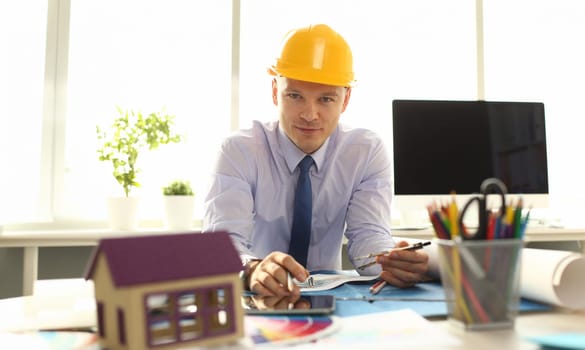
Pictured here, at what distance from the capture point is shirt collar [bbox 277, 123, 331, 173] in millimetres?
1657

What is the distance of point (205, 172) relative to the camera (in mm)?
2707

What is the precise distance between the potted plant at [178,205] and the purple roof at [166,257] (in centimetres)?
171

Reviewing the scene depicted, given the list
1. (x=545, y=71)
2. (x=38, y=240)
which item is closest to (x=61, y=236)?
(x=38, y=240)

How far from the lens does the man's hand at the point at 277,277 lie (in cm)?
95

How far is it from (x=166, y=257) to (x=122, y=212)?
71.7 inches

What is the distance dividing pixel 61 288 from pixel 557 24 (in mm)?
3105

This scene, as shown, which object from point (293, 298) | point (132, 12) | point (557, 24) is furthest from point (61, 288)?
point (557, 24)

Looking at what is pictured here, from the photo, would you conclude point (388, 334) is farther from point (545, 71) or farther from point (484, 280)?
point (545, 71)

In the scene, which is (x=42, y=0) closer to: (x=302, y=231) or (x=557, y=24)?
(x=302, y=231)

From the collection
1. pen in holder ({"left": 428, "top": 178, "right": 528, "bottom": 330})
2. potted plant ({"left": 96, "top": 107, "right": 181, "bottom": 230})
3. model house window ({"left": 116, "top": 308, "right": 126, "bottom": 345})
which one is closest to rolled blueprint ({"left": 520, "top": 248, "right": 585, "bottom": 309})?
pen in holder ({"left": 428, "top": 178, "right": 528, "bottom": 330})

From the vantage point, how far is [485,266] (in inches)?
26.0

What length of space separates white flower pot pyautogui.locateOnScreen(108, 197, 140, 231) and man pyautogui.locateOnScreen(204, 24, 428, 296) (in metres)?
0.86

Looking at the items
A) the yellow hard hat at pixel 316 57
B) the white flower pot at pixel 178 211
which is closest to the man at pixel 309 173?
the yellow hard hat at pixel 316 57

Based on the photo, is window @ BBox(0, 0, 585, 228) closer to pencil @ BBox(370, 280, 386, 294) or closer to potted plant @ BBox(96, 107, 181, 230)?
potted plant @ BBox(96, 107, 181, 230)
